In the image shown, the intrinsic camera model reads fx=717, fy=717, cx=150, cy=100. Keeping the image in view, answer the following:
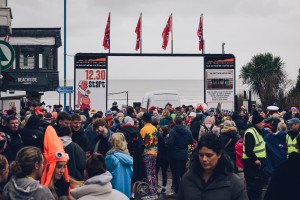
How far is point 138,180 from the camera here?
14742 mm

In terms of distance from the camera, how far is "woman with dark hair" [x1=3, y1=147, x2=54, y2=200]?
595 centimetres

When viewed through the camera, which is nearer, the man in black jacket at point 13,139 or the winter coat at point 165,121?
the man in black jacket at point 13,139

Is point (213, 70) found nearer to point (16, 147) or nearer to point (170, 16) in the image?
point (170, 16)

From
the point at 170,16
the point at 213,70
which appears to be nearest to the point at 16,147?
the point at 213,70

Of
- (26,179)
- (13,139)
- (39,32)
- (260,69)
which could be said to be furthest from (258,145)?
(260,69)

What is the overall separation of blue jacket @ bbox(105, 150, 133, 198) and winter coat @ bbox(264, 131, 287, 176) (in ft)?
12.9

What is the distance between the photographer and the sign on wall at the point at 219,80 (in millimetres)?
32938

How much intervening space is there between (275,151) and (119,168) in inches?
178

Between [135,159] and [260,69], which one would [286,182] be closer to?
[135,159]

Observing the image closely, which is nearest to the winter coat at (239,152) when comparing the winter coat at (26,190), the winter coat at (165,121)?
the winter coat at (165,121)

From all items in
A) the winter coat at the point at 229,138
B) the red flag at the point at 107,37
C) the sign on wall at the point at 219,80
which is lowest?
the winter coat at the point at 229,138

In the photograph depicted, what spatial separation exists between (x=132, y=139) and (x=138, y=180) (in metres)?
1.13

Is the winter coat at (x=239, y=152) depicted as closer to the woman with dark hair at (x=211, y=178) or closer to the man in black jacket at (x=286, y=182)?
the man in black jacket at (x=286, y=182)

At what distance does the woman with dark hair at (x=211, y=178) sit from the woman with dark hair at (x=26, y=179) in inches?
46.8
